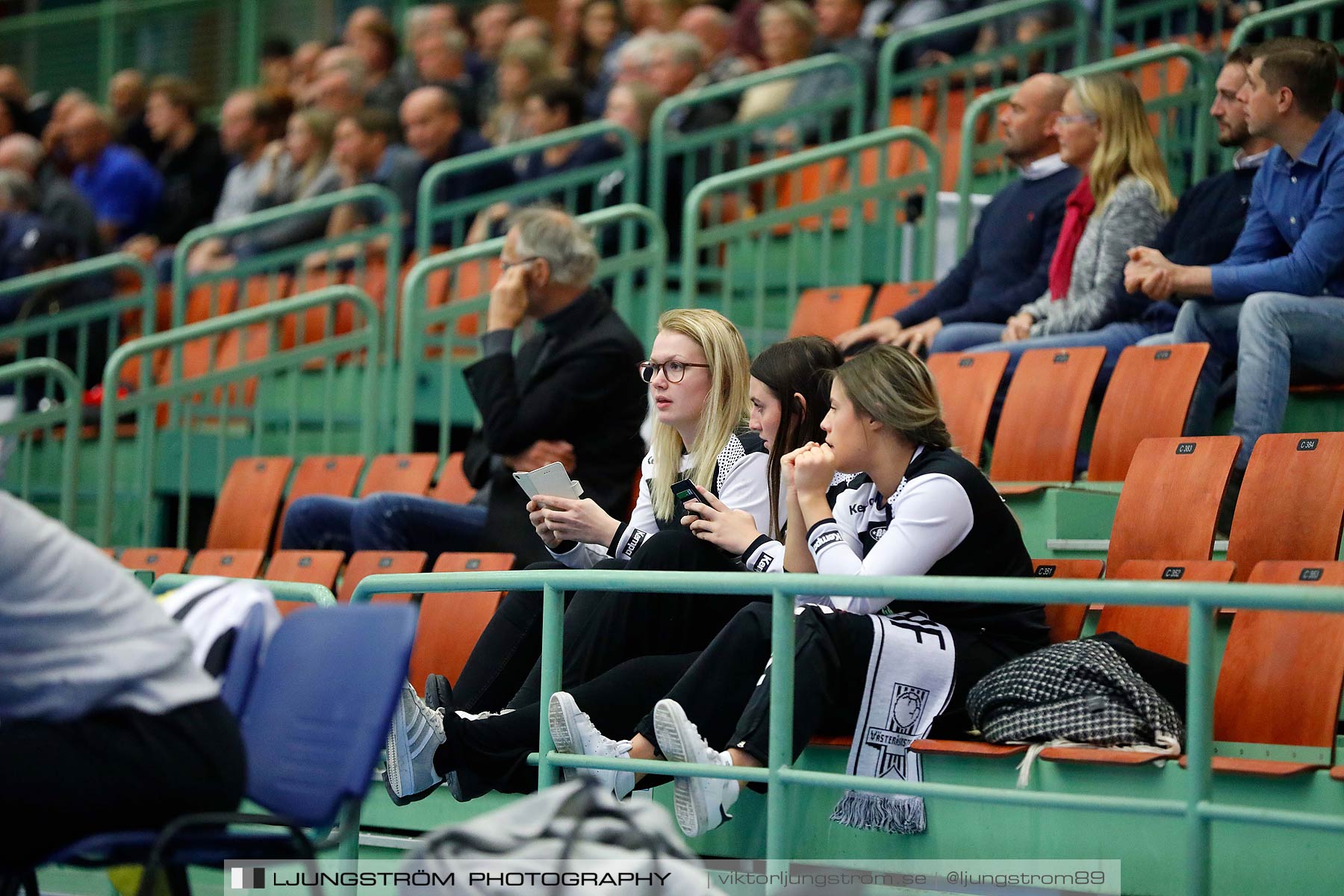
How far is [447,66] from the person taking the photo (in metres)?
10.2

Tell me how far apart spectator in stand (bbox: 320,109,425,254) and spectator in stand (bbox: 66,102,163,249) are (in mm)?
1871

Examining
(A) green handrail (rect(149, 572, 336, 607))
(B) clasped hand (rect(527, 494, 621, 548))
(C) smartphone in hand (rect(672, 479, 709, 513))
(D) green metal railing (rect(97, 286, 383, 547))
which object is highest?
(D) green metal railing (rect(97, 286, 383, 547))

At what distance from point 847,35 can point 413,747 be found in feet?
19.5

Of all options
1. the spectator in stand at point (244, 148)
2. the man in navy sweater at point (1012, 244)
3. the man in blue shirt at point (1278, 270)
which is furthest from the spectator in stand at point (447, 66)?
the man in blue shirt at point (1278, 270)

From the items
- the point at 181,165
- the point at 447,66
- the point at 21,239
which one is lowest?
the point at 21,239

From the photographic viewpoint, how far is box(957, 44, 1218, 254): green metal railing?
677 cm

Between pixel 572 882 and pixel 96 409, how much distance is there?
5752mm

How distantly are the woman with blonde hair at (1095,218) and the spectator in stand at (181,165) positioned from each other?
5.75 m

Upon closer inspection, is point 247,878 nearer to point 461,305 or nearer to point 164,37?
point 461,305

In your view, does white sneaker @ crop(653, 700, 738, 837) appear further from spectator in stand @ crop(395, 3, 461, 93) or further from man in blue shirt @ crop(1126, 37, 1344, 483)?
spectator in stand @ crop(395, 3, 461, 93)

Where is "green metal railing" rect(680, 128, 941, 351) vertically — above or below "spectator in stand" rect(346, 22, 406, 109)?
below

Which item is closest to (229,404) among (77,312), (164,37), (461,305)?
(77,312)

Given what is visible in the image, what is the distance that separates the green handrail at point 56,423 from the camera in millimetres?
6836

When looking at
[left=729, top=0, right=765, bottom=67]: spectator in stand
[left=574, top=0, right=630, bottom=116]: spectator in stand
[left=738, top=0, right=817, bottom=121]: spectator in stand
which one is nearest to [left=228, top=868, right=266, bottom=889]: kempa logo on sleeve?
[left=738, top=0, right=817, bottom=121]: spectator in stand
